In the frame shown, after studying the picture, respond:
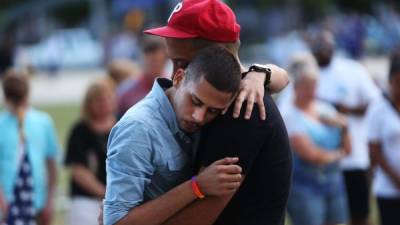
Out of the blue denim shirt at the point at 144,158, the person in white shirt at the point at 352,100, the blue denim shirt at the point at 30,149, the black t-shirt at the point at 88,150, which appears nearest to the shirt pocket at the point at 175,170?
the blue denim shirt at the point at 144,158

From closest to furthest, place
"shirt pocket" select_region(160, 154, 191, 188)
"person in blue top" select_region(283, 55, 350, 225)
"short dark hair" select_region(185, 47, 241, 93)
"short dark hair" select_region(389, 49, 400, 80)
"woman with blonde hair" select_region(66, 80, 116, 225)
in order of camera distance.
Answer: "short dark hair" select_region(185, 47, 241, 93) < "shirt pocket" select_region(160, 154, 191, 188) < "short dark hair" select_region(389, 49, 400, 80) < "person in blue top" select_region(283, 55, 350, 225) < "woman with blonde hair" select_region(66, 80, 116, 225)

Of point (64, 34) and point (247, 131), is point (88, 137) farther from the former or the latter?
point (64, 34)

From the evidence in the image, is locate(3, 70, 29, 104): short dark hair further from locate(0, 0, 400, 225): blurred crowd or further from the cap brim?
the cap brim

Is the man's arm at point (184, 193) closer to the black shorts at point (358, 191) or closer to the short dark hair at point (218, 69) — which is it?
the short dark hair at point (218, 69)

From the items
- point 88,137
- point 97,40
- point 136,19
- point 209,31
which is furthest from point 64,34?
point 209,31

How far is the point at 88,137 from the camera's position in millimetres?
7660

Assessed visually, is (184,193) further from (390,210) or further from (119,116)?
(119,116)

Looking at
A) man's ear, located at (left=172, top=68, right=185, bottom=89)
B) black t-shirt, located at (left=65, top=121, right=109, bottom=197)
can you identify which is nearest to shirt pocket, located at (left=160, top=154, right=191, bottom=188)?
man's ear, located at (left=172, top=68, right=185, bottom=89)

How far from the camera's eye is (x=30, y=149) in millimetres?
7430

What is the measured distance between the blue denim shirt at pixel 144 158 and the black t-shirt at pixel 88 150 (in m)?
4.32

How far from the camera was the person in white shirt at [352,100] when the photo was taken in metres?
8.68

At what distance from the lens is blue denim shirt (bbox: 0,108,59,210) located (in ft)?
24.0

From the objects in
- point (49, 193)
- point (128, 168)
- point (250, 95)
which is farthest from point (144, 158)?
point (49, 193)

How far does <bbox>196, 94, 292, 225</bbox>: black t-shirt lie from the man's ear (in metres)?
0.19
